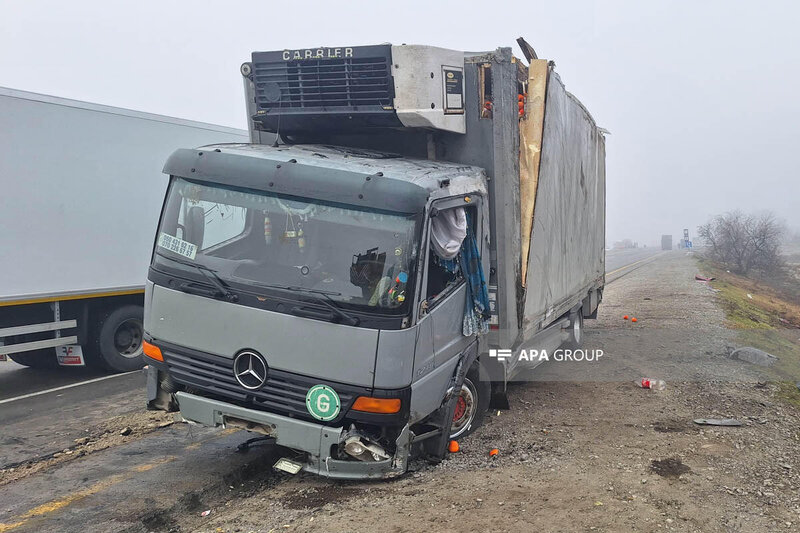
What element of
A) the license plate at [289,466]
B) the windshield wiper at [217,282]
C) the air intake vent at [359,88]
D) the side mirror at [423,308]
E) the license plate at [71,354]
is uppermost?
the air intake vent at [359,88]

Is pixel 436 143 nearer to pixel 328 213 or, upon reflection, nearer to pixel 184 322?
pixel 328 213

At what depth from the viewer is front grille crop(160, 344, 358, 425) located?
15.3ft

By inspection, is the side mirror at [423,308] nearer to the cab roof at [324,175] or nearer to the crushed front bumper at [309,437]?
the cab roof at [324,175]

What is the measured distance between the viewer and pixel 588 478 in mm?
5234

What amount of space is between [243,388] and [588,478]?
2.79 metres

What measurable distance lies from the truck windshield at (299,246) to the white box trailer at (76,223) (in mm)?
3823

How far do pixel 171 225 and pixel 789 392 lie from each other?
7.64m

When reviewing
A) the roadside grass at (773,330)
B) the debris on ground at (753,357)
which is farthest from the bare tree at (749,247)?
the debris on ground at (753,357)

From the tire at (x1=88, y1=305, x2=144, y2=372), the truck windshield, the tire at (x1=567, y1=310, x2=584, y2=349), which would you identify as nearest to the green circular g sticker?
the truck windshield

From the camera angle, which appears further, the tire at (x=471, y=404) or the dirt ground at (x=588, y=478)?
the tire at (x=471, y=404)

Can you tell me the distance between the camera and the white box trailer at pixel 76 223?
779 cm

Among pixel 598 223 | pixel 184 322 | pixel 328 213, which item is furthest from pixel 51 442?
pixel 598 223

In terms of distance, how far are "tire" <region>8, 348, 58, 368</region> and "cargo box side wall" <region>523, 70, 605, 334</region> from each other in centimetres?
662

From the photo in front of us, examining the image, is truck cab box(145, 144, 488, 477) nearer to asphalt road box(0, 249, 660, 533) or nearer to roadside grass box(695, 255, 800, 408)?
asphalt road box(0, 249, 660, 533)
